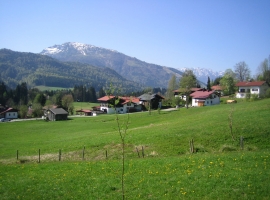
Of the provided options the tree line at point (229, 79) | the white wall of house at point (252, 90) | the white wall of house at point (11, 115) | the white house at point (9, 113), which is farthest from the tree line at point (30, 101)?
the white wall of house at point (252, 90)

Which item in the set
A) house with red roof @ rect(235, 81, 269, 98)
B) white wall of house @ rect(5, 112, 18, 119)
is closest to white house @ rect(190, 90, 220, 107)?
house with red roof @ rect(235, 81, 269, 98)

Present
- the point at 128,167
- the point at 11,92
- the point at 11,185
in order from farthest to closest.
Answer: the point at 11,92 → the point at 128,167 → the point at 11,185

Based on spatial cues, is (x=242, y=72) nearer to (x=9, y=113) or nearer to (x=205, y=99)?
(x=205, y=99)

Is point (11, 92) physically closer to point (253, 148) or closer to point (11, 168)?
point (11, 168)

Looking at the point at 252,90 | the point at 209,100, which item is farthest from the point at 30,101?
the point at 252,90

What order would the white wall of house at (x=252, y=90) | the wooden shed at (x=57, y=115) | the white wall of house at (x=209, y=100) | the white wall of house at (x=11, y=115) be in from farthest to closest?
the white wall of house at (x=11, y=115)
the wooden shed at (x=57, y=115)
the white wall of house at (x=252, y=90)
the white wall of house at (x=209, y=100)

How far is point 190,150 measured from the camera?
27.1m

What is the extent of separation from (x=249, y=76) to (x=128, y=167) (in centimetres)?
14755

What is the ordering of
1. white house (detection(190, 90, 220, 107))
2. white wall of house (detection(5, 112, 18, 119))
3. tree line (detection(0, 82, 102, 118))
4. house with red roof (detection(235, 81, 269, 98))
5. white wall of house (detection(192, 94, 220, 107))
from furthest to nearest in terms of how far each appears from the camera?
white wall of house (detection(5, 112, 18, 119)), tree line (detection(0, 82, 102, 118)), house with red roof (detection(235, 81, 269, 98)), white wall of house (detection(192, 94, 220, 107)), white house (detection(190, 90, 220, 107))

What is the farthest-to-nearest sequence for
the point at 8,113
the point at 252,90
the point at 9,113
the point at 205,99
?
the point at 9,113 → the point at 8,113 → the point at 252,90 → the point at 205,99

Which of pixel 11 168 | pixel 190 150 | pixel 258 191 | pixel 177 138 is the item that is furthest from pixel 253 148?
pixel 11 168

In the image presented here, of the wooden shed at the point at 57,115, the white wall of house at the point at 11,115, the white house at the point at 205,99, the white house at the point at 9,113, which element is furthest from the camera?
the white wall of house at the point at 11,115

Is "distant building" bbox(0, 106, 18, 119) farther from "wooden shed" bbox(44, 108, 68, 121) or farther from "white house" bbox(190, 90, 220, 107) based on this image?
"white house" bbox(190, 90, 220, 107)

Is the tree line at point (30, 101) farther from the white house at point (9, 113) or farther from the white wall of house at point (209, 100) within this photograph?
the white wall of house at point (209, 100)
